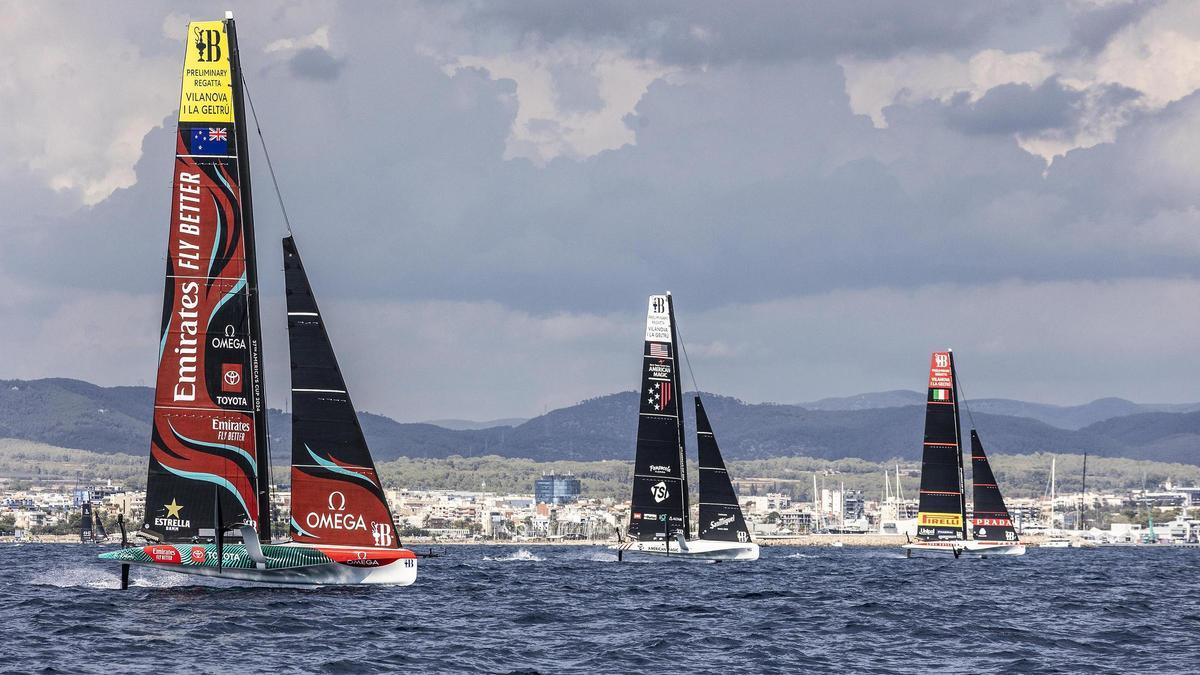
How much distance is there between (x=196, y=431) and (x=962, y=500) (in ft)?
230

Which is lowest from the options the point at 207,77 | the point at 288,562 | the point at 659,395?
the point at 288,562

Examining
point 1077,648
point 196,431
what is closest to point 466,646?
point 196,431

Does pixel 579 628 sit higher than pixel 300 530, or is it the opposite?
pixel 300 530

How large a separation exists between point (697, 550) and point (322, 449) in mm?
43759

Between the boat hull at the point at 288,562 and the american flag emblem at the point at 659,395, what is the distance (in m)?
41.0

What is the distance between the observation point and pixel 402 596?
2179 inches

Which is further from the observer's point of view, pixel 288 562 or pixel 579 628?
pixel 288 562

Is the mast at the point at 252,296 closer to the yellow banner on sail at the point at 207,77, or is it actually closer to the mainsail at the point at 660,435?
the yellow banner on sail at the point at 207,77

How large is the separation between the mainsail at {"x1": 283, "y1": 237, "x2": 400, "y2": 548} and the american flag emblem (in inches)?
1665

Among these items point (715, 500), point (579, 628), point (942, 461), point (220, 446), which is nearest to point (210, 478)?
point (220, 446)

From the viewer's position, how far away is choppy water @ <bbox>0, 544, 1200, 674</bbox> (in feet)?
126

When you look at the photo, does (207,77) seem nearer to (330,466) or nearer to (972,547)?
(330,466)

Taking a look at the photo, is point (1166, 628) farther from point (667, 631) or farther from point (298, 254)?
point (298, 254)

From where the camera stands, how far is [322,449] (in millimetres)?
50844
